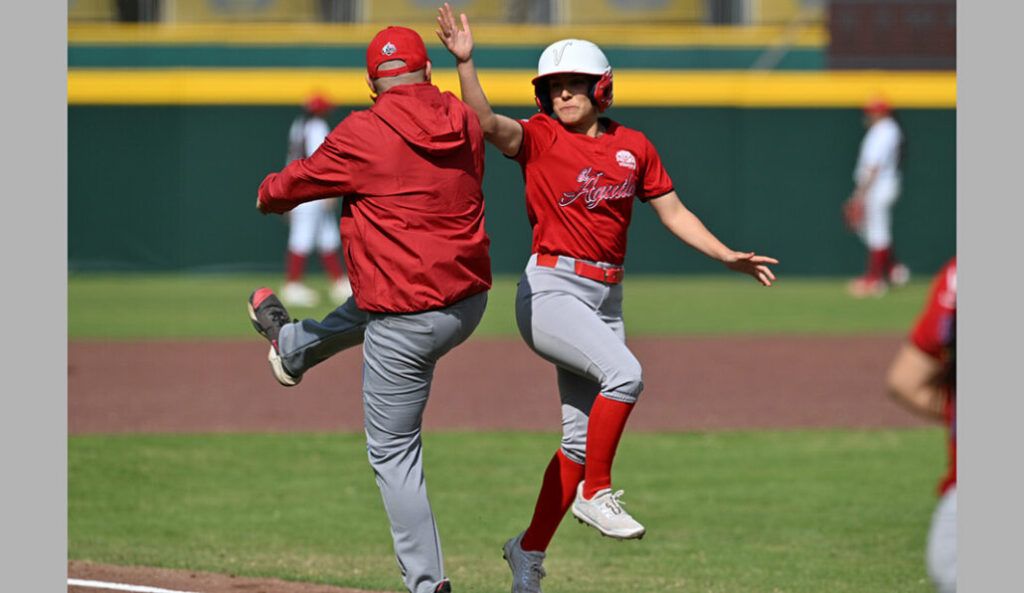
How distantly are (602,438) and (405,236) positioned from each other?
1102 millimetres

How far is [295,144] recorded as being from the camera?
17219 millimetres

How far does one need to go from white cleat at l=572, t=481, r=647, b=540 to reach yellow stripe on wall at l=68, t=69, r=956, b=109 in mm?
15517

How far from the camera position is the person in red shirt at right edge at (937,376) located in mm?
3439

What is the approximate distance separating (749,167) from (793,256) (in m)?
1.51

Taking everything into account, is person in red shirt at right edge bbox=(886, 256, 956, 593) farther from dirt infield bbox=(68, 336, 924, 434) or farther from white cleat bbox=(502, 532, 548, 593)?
dirt infield bbox=(68, 336, 924, 434)

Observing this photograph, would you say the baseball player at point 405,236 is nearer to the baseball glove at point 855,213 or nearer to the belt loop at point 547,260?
the belt loop at point 547,260

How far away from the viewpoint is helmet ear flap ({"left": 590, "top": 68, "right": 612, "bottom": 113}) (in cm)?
539

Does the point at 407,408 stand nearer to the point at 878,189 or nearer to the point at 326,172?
the point at 326,172

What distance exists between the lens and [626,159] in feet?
18.0

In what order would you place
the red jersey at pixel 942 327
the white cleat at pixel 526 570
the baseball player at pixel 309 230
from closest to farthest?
1. the red jersey at pixel 942 327
2. the white cleat at pixel 526 570
3. the baseball player at pixel 309 230

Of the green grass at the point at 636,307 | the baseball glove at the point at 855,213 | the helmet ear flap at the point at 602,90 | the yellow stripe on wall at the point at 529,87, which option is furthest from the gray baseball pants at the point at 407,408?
the yellow stripe on wall at the point at 529,87

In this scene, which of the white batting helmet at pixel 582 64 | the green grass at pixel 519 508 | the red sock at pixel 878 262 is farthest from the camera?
the red sock at pixel 878 262

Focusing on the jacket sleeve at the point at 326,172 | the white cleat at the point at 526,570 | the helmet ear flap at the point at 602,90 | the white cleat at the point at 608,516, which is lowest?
the white cleat at the point at 526,570

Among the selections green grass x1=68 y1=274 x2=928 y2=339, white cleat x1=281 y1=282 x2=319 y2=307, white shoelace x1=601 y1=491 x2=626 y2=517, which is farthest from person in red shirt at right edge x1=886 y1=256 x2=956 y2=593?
white cleat x1=281 y1=282 x2=319 y2=307
